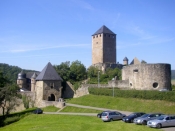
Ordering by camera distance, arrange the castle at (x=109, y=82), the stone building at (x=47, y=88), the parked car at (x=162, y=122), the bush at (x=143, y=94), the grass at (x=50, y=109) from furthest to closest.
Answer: the stone building at (x=47, y=88)
the grass at (x=50, y=109)
the castle at (x=109, y=82)
the bush at (x=143, y=94)
the parked car at (x=162, y=122)

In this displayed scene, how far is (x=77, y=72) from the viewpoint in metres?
62.7

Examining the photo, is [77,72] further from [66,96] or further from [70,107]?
[70,107]

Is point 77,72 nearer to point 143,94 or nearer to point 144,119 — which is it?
point 143,94

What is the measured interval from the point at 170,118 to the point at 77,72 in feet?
137

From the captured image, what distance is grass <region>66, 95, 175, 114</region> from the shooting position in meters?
31.4

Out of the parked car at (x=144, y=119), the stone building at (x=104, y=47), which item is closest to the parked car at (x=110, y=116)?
the parked car at (x=144, y=119)

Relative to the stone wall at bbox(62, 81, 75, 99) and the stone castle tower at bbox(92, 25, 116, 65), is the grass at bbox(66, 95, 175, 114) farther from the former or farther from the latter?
the stone castle tower at bbox(92, 25, 116, 65)

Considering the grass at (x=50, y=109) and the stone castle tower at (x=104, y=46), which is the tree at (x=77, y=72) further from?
the grass at (x=50, y=109)

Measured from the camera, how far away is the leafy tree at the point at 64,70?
198 feet

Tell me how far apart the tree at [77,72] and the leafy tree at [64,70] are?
1315mm

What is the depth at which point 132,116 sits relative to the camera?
2545 cm

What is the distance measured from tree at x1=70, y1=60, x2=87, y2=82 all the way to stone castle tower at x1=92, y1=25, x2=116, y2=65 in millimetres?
11309

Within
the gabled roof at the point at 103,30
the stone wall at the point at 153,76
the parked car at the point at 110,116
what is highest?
the gabled roof at the point at 103,30

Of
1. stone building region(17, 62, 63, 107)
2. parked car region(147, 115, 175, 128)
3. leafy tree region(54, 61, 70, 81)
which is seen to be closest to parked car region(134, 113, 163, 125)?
parked car region(147, 115, 175, 128)
